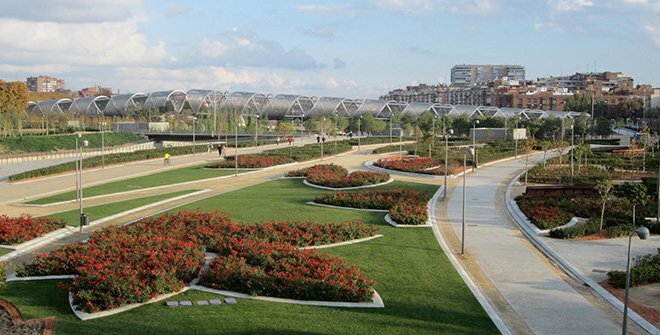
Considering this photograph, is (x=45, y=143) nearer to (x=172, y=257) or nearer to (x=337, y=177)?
(x=337, y=177)

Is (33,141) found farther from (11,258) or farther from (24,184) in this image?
(11,258)

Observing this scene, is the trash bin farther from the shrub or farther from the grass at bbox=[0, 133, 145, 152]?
the grass at bbox=[0, 133, 145, 152]

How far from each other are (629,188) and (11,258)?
20.8 m

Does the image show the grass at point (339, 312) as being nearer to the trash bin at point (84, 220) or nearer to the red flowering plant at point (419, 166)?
the trash bin at point (84, 220)

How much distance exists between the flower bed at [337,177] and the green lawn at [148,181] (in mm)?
6284

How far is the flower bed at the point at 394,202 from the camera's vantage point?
80.9 feet

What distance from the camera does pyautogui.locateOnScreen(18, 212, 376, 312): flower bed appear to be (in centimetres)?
1461

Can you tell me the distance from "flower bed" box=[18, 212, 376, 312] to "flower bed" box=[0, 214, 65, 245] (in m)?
2.89

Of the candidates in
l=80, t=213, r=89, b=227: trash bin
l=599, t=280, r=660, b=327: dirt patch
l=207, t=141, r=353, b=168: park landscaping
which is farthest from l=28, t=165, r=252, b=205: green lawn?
l=599, t=280, r=660, b=327: dirt patch

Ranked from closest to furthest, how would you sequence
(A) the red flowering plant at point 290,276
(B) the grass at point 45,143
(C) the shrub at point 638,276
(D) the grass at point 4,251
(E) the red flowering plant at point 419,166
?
1. (A) the red flowering plant at point 290,276
2. (C) the shrub at point 638,276
3. (D) the grass at point 4,251
4. (E) the red flowering plant at point 419,166
5. (B) the grass at point 45,143

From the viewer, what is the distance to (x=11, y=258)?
19.1 m

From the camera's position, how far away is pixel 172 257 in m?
16.5

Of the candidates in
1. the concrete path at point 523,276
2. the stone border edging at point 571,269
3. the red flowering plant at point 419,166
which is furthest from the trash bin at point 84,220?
the red flowering plant at point 419,166

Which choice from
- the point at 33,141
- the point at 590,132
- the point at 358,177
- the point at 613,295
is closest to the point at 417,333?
the point at 613,295
